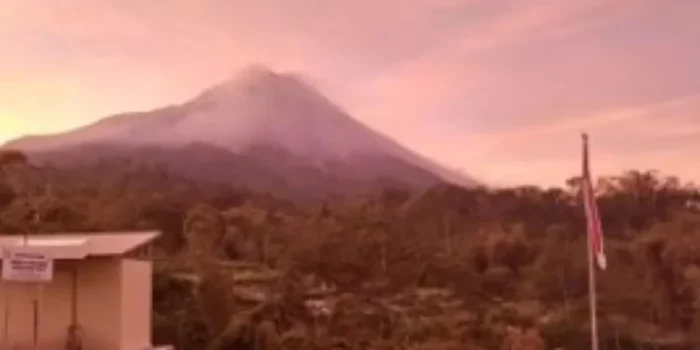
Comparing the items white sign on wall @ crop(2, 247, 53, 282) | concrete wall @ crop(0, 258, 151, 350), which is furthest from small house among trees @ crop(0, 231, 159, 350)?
white sign on wall @ crop(2, 247, 53, 282)

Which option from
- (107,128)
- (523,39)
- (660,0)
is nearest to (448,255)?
(523,39)

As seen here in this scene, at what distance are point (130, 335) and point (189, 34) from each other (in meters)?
9.02

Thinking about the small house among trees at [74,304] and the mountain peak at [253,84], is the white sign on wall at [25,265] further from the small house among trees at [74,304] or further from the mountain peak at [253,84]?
the mountain peak at [253,84]

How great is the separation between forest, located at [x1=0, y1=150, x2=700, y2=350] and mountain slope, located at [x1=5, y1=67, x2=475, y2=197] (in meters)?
0.64

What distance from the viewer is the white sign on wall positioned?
5.70 meters

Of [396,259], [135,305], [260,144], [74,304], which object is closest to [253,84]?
[260,144]

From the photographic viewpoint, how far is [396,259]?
535 inches

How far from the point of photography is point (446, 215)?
1473 cm

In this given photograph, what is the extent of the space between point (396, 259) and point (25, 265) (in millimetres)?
8359

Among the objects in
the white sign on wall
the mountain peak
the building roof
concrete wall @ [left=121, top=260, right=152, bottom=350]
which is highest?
the mountain peak

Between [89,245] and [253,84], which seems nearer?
[89,245]

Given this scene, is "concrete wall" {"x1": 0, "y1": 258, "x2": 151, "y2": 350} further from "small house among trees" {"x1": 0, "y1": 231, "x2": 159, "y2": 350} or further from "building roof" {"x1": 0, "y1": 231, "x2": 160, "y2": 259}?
"building roof" {"x1": 0, "y1": 231, "x2": 160, "y2": 259}

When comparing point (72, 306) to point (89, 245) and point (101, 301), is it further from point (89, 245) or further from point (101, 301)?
point (89, 245)

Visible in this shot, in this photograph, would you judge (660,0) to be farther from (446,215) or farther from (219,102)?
(219,102)
